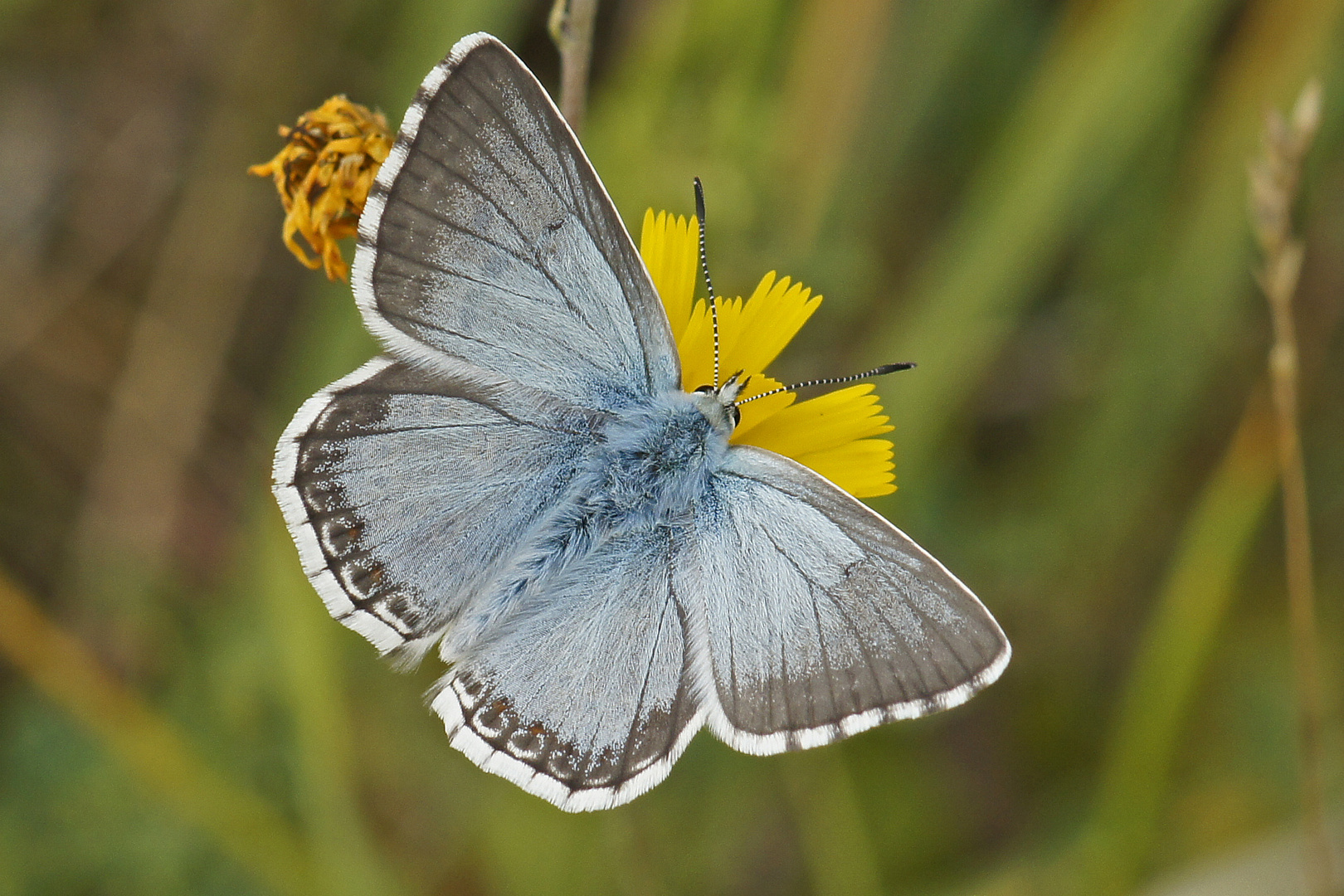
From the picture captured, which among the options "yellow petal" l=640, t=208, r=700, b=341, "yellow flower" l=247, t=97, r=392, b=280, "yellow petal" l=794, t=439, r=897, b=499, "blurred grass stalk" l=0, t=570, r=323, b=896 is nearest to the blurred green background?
"blurred grass stalk" l=0, t=570, r=323, b=896

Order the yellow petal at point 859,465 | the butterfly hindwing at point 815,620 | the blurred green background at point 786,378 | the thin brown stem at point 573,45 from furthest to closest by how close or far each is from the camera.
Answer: the blurred green background at point 786,378 → the yellow petal at point 859,465 → the butterfly hindwing at point 815,620 → the thin brown stem at point 573,45

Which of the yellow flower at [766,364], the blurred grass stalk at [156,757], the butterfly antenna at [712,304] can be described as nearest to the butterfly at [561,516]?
the butterfly antenna at [712,304]

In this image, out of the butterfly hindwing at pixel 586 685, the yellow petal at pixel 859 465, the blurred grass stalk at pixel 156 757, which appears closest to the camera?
the butterfly hindwing at pixel 586 685

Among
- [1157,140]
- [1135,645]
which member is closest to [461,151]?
[1157,140]

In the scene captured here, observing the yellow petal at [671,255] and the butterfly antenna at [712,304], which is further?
the yellow petal at [671,255]

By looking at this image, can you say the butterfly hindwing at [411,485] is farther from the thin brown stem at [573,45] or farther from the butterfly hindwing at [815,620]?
the thin brown stem at [573,45]

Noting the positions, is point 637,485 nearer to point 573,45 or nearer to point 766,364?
point 766,364

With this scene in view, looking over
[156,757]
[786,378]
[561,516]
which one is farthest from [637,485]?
[156,757]

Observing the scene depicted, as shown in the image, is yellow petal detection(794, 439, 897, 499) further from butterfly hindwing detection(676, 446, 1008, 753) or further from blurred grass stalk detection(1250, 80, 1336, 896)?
blurred grass stalk detection(1250, 80, 1336, 896)

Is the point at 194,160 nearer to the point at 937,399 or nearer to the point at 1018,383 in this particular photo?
the point at 937,399
